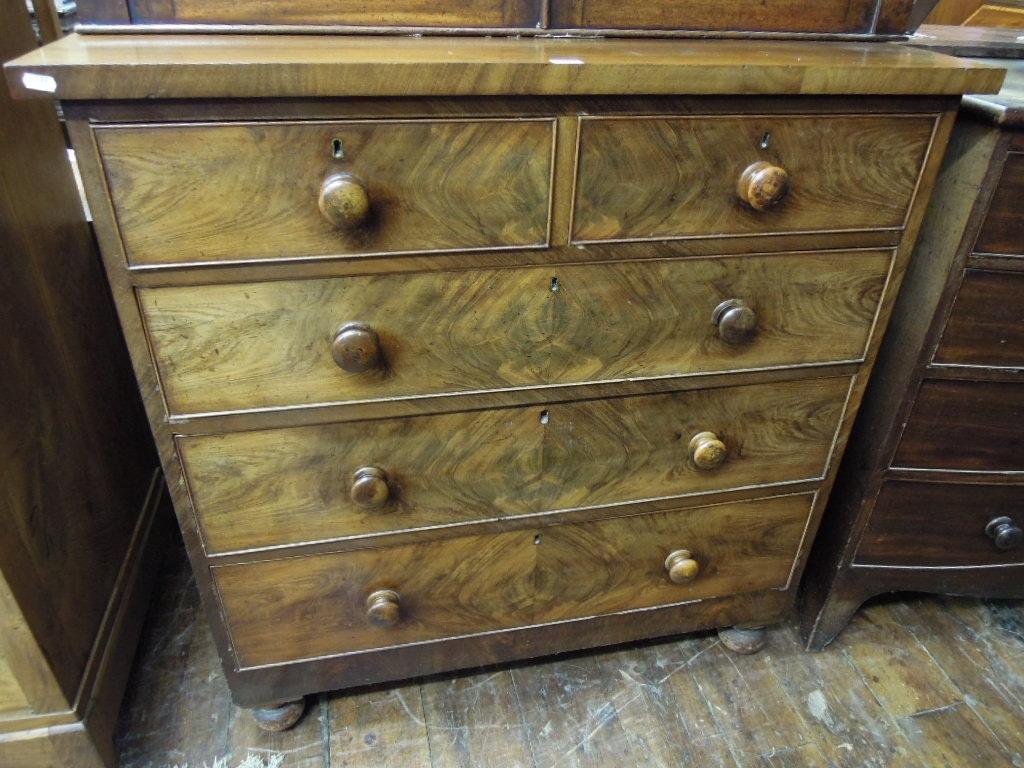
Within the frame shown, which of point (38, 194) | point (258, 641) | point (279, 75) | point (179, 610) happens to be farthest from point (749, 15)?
point (179, 610)

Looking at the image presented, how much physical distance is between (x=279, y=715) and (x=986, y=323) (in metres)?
1.21

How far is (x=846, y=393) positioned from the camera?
1.08 metres

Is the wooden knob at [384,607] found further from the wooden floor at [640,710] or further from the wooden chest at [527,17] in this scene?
the wooden chest at [527,17]

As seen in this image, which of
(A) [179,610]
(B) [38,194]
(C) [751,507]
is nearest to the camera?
(B) [38,194]

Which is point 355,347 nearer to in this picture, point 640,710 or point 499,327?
point 499,327

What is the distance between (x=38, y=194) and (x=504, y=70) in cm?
71

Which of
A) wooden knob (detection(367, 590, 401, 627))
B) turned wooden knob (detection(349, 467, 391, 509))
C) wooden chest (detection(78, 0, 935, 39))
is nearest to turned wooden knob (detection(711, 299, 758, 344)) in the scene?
wooden chest (detection(78, 0, 935, 39))

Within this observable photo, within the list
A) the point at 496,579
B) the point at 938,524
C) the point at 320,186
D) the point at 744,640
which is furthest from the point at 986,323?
the point at 320,186

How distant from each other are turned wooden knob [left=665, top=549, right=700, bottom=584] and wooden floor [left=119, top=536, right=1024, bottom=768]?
26 cm

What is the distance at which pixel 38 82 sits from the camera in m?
0.67

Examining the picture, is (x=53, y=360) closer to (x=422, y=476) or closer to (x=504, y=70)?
(x=422, y=476)

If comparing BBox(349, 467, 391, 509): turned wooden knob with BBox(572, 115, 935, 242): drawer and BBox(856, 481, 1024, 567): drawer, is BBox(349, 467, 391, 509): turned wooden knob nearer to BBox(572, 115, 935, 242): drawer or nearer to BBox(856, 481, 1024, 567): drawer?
BBox(572, 115, 935, 242): drawer

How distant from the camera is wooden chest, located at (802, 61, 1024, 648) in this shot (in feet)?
3.17

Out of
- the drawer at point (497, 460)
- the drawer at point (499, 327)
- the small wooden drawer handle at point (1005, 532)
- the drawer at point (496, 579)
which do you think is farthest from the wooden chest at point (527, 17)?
the small wooden drawer handle at point (1005, 532)
